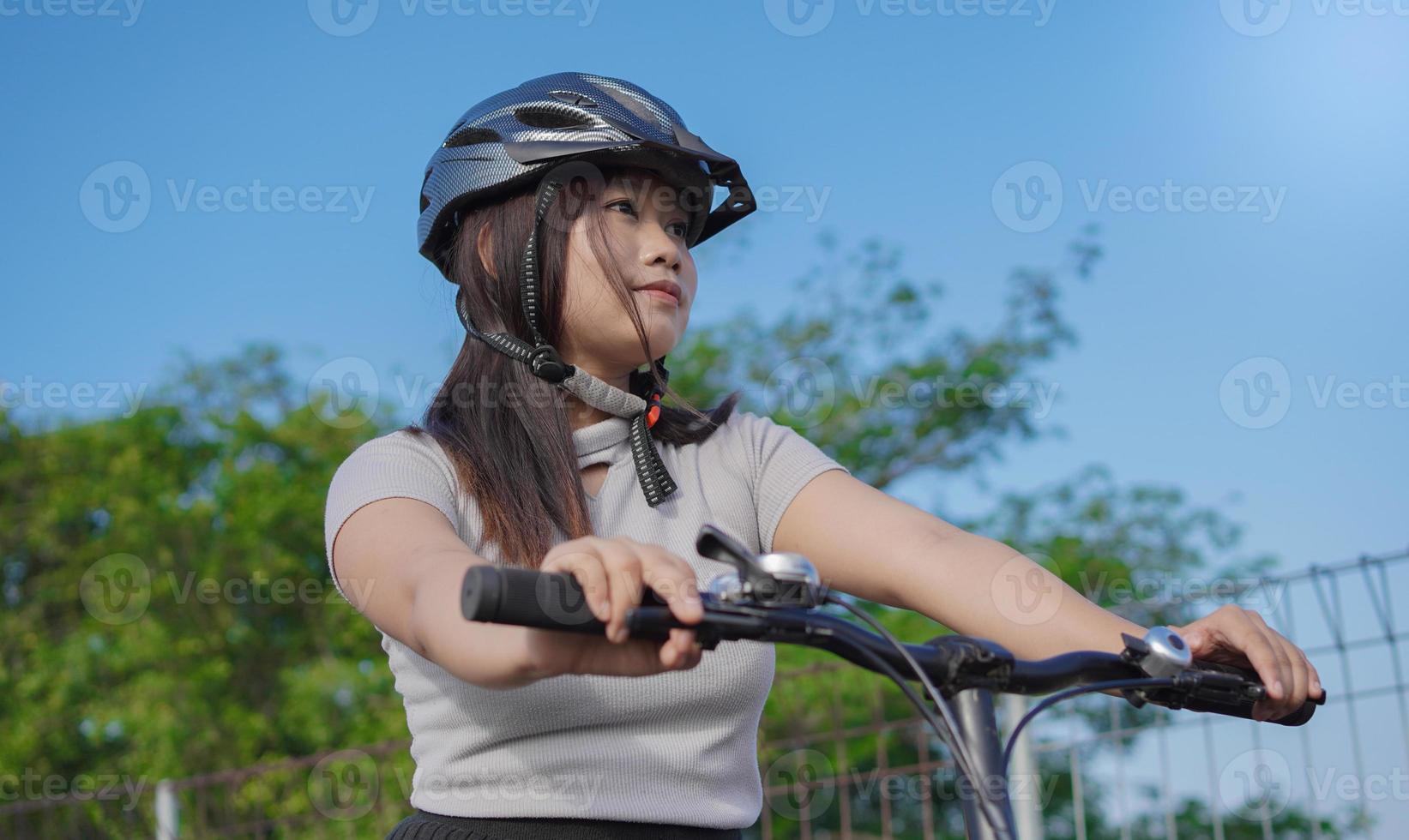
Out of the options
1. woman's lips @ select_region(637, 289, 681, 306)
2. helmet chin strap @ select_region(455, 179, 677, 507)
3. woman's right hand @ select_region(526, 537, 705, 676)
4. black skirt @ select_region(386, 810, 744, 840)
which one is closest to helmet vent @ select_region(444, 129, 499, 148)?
helmet chin strap @ select_region(455, 179, 677, 507)

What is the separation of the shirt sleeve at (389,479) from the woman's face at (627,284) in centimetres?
45

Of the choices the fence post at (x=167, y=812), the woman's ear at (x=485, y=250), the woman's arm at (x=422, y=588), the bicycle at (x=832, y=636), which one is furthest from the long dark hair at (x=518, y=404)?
the fence post at (x=167, y=812)

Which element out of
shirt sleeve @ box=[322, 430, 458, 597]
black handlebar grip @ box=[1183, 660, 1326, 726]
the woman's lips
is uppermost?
the woman's lips

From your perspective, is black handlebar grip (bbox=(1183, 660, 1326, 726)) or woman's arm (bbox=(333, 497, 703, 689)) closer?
woman's arm (bbox=(333, 497, 703, 689))

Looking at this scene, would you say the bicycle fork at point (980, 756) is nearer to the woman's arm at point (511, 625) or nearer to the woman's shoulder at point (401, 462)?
the woman's arm at point (511, 625)

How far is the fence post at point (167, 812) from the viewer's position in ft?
25.9

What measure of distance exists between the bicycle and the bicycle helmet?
105 cm

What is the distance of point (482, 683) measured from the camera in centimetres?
158

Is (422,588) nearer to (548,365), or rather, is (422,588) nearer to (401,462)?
(401,462)

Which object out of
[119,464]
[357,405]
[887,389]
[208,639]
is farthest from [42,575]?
[887,389]

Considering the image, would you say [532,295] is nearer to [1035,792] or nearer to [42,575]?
[1035,792]

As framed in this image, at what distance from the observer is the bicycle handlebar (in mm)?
1332

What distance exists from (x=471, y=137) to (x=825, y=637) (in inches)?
77.9

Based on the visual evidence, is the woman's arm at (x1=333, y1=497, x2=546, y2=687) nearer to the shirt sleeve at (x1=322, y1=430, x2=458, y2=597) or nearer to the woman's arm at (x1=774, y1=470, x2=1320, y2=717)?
the shirt sleeve at (x1=322, y1=430, x2=458, y2=597)
